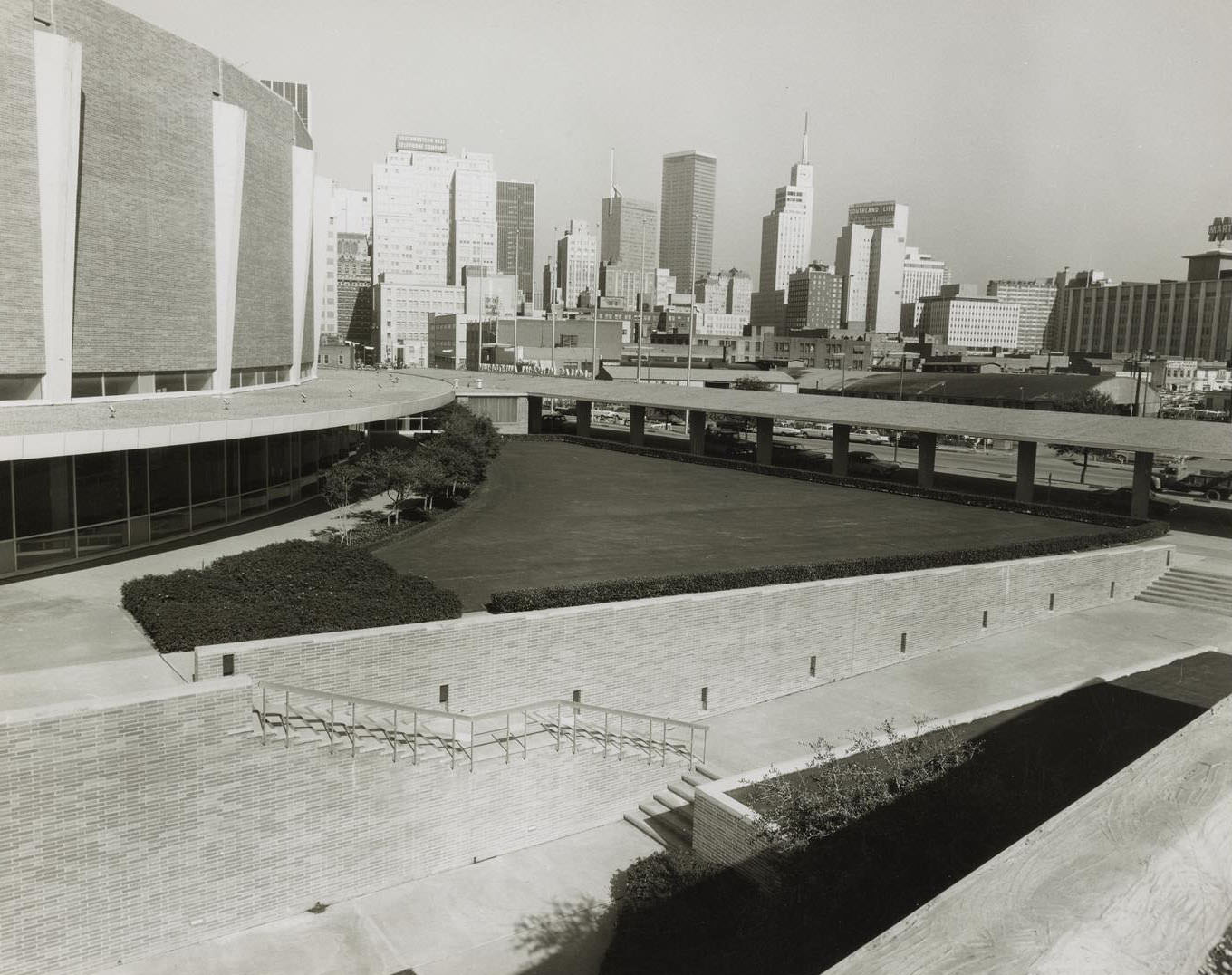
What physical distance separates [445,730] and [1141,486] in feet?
83.1

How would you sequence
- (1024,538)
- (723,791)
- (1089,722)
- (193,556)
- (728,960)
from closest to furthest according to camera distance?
(728,960)
(723,791)
(1089,722)
(193,556)
(1024,538)

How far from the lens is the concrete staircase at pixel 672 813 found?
48.4ft

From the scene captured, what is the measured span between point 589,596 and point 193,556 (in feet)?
31.3

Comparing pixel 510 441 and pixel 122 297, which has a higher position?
pixel 122 297

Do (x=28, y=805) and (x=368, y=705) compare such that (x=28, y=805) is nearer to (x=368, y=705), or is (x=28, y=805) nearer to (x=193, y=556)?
(x=368, y=705)

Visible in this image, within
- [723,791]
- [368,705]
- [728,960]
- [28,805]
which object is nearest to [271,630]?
[368,705]

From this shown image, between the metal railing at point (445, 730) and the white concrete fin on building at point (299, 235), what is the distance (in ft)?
80.9

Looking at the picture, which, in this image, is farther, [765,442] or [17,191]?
[765,442]

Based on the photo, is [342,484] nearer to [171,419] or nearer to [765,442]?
[171,419]

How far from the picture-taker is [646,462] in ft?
138

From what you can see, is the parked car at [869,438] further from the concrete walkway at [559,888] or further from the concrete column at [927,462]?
the concrete walkway at [559,888]

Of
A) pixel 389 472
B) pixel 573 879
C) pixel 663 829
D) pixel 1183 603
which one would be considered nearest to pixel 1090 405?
pixel 1183 603

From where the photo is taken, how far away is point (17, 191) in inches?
753

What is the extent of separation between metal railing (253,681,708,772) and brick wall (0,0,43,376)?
11.9 meters
